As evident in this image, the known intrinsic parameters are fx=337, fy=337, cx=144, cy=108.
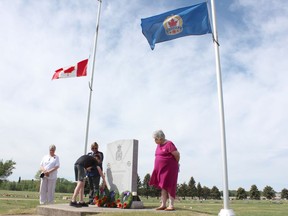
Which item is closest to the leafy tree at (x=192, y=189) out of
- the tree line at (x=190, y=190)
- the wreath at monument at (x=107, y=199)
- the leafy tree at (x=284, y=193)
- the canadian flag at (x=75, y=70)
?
the tree line at (x=190, y=190)

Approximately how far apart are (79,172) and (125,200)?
4.15 feet

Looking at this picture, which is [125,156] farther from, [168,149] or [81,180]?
[168,149]

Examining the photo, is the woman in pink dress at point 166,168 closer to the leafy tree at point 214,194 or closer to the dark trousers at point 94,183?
the dark trousers at point 94,183

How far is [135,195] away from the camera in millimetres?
7883

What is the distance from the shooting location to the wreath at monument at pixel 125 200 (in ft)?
24.9

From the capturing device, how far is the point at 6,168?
3856 centimetres

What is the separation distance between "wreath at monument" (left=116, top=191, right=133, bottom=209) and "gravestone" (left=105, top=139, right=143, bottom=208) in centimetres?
12

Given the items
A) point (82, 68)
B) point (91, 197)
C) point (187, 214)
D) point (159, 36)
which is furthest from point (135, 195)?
point (82, 68)

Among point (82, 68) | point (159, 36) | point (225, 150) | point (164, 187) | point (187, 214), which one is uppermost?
point (82, 68)

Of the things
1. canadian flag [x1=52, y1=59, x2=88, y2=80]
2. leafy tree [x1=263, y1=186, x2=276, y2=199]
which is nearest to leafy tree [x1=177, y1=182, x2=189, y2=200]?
leafy tree [x1=263, y1=186, x2=276, y2=199]

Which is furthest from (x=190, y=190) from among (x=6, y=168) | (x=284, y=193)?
(x=6, y=168)

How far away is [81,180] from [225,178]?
3100mm

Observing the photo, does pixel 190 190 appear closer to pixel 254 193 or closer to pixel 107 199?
pixel 254 193

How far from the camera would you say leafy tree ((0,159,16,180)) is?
126 feet
